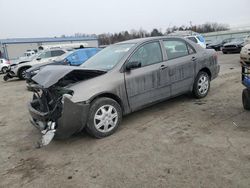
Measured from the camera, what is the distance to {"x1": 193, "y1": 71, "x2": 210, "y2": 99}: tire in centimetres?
573

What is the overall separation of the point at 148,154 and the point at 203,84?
3.12 meters

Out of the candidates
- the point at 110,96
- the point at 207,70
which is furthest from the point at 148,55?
the point at 207,70

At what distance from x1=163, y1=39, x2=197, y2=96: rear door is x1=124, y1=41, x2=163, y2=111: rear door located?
32 cm

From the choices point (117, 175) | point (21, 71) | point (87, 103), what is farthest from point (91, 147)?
point (21, 71)

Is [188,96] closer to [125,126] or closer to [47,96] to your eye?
[125,126]

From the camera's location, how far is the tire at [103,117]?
398cm

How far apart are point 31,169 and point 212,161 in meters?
2.49

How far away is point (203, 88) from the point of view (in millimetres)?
5930

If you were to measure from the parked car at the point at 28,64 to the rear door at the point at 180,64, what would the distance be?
10951mm

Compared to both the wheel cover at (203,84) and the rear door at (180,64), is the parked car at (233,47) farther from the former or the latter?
the rear door at (180,64)

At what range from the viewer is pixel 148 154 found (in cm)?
345

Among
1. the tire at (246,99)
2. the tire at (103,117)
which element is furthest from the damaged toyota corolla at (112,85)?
the tire at (246,99)

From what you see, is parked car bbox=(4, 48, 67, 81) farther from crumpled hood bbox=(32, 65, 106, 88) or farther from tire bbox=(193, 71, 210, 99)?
tire bbox=(193, 71, 210, 99)

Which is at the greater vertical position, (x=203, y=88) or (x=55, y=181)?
(x=203, y=88)
